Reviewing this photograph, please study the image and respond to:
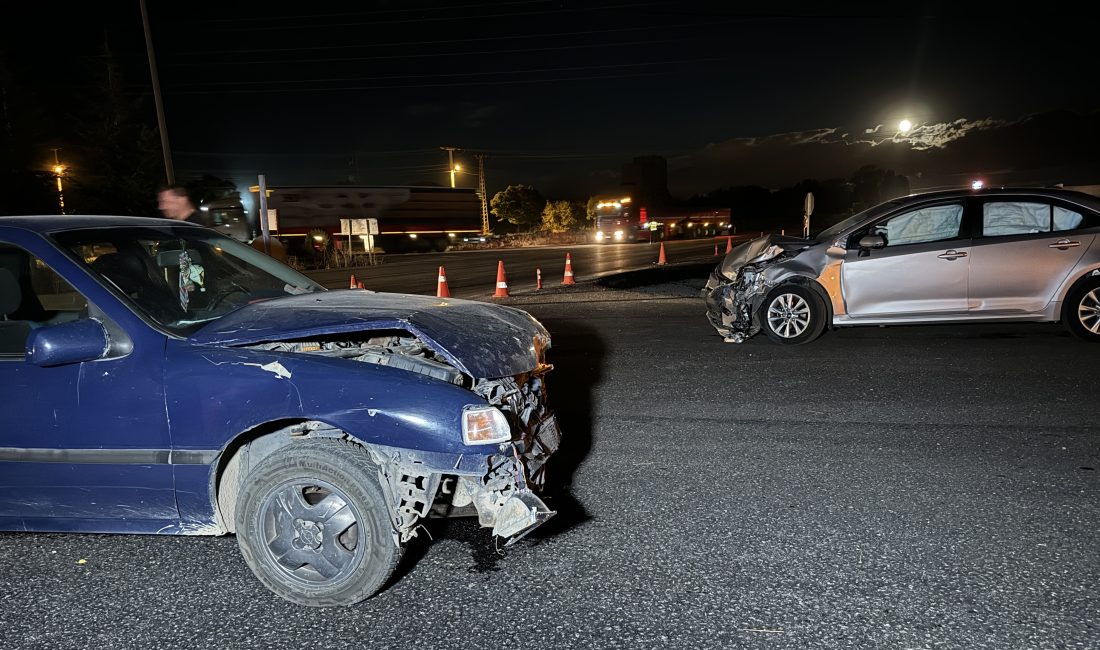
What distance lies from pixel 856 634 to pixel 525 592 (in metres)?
1.32

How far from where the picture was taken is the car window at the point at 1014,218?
25.3ft

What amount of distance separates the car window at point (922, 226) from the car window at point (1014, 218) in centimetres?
28

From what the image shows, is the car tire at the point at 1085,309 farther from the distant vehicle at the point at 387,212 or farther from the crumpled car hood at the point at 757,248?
the distant vehicle at the point at 387,212

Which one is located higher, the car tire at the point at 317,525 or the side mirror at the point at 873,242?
the side mirror at the point at 873,242

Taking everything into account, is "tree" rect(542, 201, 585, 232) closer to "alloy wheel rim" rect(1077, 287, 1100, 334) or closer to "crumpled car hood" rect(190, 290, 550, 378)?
"alloy wheel rim" rect(1077, 287, 1100, 334)

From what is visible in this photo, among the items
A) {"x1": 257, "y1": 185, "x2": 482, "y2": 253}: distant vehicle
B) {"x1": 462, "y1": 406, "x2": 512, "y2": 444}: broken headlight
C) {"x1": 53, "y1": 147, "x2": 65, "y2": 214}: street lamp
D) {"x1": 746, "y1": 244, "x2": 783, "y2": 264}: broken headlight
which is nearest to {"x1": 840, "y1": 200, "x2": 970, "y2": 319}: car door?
{"x1": 746, "y1": 244, "x2": 783, "y2": 264}: broken headlight

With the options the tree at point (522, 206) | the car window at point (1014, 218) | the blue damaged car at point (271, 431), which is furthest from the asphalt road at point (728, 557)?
the tree at point (522, 206)

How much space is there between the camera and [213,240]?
174 inches

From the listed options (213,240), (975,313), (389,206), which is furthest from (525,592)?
(389,206)

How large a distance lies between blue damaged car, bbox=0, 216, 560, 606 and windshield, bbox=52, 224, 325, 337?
0.17 feet

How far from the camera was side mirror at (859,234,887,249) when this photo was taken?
25.5 feet

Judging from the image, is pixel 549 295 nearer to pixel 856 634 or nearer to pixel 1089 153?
pixel 856 634

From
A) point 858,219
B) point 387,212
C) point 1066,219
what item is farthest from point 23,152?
point 1066,219

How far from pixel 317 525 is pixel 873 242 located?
22.4 feet
